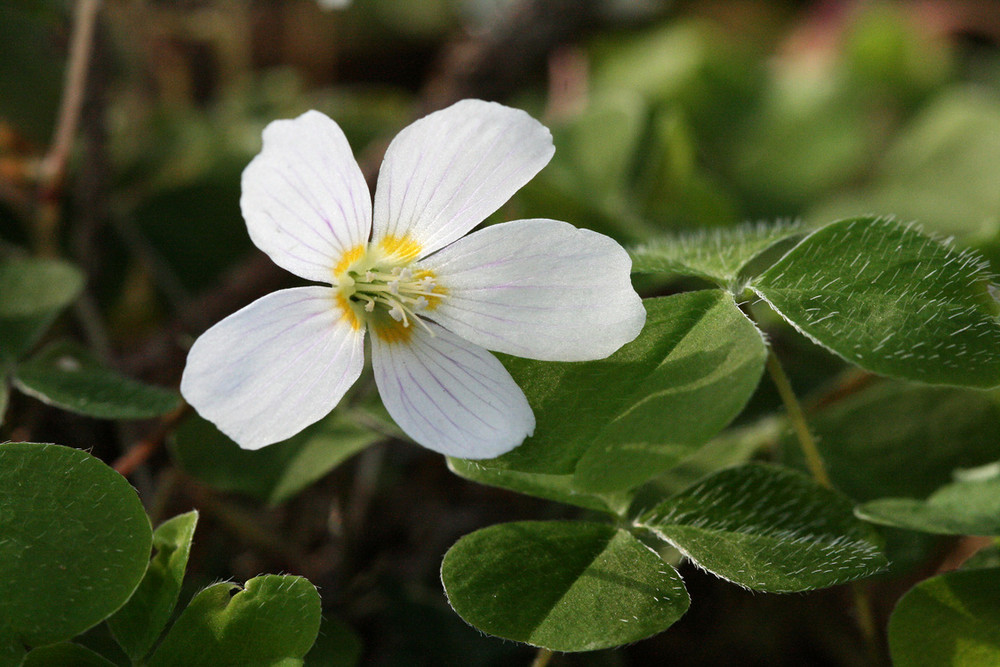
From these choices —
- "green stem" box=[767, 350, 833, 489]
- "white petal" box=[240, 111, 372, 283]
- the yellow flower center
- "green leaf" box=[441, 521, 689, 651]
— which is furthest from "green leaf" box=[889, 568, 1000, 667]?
"white petal" box=[240, 111, 372, 283]

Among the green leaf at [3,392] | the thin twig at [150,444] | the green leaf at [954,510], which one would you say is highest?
the green leaf at [954,510]

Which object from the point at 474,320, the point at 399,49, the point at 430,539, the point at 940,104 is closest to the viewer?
the point at 474,320

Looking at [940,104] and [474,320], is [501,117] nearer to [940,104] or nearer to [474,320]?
[474,320]

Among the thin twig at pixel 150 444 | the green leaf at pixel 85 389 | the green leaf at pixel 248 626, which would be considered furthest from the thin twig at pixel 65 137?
the green leaf at pixel 248 626

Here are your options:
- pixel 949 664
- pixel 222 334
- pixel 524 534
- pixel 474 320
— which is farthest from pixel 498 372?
pixel 949 664

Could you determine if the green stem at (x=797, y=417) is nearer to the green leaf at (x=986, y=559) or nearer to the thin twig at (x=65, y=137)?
the green leaf at (x=986, y=559)

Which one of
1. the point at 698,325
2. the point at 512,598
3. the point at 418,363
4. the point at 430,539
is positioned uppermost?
the point at 698,325

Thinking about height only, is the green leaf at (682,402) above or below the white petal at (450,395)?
above
